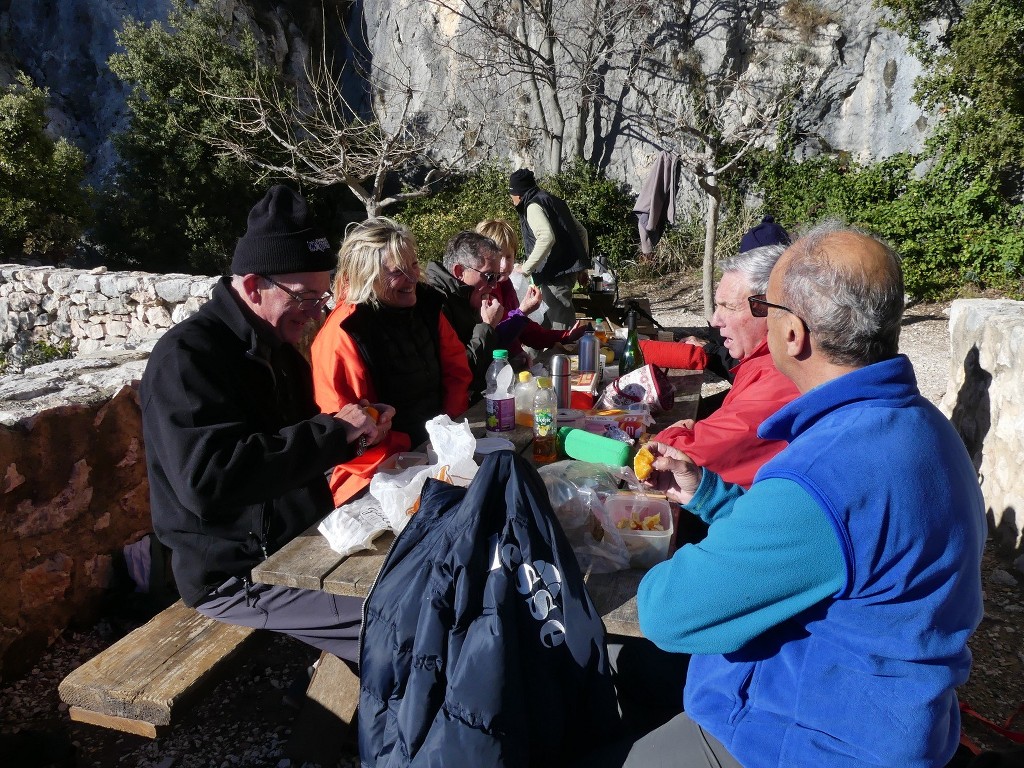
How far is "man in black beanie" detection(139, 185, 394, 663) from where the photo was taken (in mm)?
1997

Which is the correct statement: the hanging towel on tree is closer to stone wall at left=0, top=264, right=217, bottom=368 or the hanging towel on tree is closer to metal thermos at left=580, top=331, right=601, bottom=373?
stone wall at left=0, top=264, right=217, bottom=368

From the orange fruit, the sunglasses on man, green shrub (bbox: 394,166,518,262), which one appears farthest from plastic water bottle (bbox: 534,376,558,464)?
green shrub (bbox: 394,166,518,262)

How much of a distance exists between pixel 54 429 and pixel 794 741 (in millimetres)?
3099

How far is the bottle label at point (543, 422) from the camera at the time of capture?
2.61 metres

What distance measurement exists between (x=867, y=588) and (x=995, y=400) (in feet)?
9.61

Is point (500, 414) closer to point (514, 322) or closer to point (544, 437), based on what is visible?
point (544, 437)

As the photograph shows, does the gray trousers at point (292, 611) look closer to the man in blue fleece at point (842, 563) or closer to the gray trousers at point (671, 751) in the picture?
the gray trousers at point (671, 751)

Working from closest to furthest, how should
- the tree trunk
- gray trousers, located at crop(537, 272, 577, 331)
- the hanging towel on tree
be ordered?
gray trousers, located at crop(537, 272, 577, 331), the tree trunk, the hanging towel on tree

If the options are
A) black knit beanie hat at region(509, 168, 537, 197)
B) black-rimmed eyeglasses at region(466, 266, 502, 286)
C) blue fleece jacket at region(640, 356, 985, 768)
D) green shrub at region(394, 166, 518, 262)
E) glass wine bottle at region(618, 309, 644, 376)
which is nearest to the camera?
blue fleece jacket at region(640, 356, 985, 768)

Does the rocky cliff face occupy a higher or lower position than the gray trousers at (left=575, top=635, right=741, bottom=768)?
higher

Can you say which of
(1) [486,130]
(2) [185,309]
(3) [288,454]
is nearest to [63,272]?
(2) [185,309]

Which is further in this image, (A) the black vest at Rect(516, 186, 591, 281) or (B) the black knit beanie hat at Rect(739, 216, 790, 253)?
(A) the black vest at Rect(516, 186, 591, 281)

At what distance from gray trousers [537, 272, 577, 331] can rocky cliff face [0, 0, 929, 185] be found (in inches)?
167

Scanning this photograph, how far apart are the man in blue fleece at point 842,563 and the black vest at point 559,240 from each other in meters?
5.03
